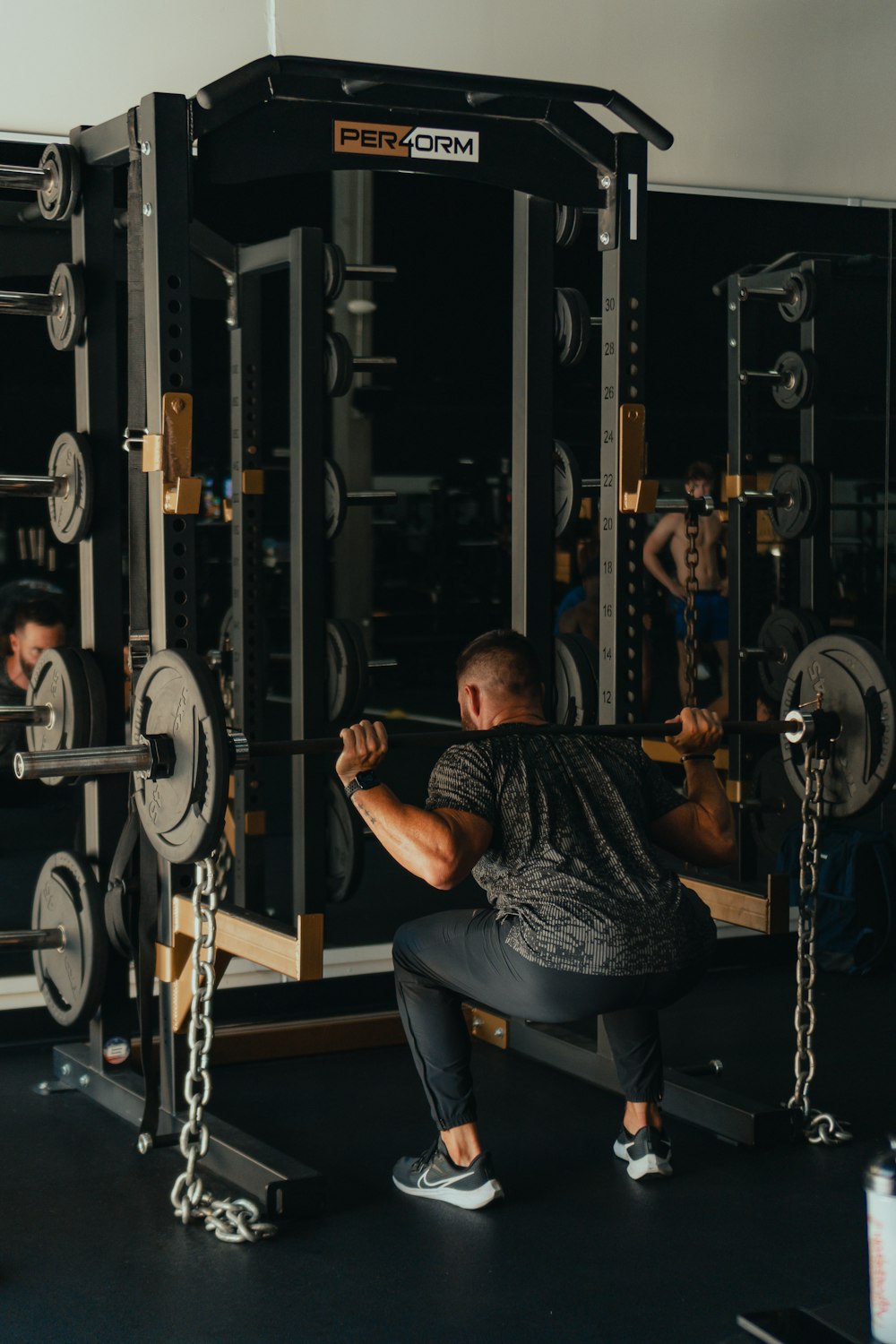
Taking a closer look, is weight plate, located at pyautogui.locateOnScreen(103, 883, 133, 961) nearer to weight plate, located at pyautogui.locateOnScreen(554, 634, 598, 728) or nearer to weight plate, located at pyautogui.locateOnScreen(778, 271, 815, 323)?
weight plate, located at pyautogui.locateOnScreen(554, 634, 598, 728)

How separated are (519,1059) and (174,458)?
177cm

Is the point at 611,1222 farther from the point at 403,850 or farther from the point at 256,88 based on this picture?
the point at 256,88

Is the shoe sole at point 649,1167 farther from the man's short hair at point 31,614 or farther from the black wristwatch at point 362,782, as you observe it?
the man's short hair at point 31,614

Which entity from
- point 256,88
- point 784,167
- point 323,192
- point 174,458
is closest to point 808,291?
point 784,167

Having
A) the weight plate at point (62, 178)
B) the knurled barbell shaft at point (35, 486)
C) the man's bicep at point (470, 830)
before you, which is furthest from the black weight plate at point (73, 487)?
the man's bicep at point (470, 830)

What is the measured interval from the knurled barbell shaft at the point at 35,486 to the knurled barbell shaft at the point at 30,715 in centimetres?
46

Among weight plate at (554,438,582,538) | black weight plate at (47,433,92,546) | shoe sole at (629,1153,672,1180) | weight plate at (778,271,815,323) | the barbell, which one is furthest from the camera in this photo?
weight plate at (778,271,815,323)

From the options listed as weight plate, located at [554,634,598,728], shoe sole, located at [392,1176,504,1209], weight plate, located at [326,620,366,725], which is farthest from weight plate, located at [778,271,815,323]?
shoe sole, located at [392,1176,504,1209]

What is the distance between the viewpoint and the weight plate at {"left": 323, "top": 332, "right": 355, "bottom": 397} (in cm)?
386

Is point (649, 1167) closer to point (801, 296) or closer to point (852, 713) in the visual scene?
point (852, 713)

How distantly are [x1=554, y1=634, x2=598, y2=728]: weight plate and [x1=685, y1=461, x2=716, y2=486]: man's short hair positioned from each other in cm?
106

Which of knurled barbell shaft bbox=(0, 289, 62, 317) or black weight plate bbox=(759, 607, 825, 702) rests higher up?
knurled barbell shaft bbox=(0, 289, 62, 317)

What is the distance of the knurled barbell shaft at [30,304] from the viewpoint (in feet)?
10.3

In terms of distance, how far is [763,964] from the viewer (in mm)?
4668
